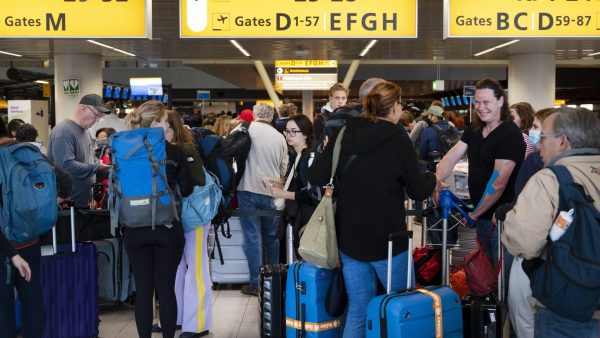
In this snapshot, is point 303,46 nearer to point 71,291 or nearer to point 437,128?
point 437,128

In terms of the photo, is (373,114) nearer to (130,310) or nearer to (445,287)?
(445,287)

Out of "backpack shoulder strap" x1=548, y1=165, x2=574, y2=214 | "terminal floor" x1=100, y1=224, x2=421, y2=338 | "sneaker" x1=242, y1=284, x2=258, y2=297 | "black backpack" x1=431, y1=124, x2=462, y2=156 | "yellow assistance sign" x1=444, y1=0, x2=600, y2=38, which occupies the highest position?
"yellow assistance sign" x1=444, y1=0, x2=600, y2=38

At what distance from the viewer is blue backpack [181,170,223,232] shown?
15.9 feet

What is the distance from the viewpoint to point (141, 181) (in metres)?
4.31

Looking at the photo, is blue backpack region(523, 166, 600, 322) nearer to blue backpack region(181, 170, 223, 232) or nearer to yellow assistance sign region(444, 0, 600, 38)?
blue backpack region(181, 170, 223, 232)

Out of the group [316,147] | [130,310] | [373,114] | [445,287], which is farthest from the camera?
[130,310]

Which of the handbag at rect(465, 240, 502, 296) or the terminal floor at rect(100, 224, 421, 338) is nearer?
the handbag at rect(465, 240, 502, 296)

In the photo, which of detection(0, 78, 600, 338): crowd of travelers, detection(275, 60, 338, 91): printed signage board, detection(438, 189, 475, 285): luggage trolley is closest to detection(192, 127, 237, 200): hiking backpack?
detection(0, 78, 600, 338): crowd of travelers

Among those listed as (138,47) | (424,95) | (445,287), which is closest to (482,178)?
(445,287)

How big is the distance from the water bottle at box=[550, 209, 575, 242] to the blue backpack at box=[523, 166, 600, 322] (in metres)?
0.02

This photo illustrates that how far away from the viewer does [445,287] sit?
13.2 ft

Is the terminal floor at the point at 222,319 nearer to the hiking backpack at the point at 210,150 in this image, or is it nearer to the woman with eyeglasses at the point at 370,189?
the hiking backpack at the point at 210,150

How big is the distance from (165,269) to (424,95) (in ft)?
111

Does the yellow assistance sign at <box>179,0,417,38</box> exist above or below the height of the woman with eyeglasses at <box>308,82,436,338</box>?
above
